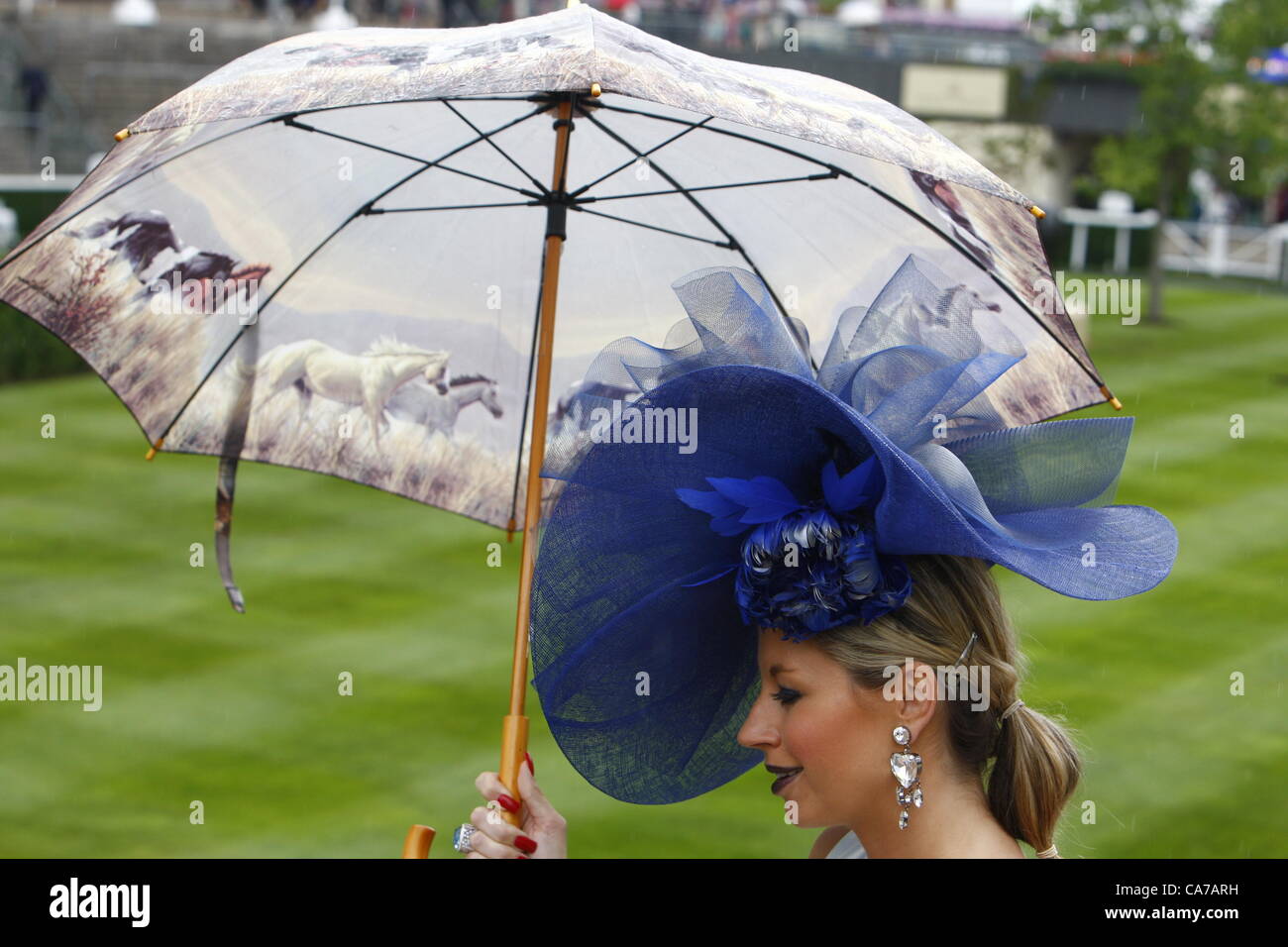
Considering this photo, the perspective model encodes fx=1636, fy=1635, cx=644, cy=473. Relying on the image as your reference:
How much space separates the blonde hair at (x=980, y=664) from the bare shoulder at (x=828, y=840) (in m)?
0.45

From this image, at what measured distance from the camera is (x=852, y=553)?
9.75 feet

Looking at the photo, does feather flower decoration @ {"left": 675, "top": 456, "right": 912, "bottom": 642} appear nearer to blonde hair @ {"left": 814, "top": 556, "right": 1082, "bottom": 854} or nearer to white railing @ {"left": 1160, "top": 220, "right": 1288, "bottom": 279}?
blonde hair @ {"left": 814, "top": 556, "right": 1082, "bottom": 854}

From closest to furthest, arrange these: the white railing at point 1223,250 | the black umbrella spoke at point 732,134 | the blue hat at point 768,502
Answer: the blue hat at point 768,502 < the black umbrella spoke at point 732,134 < the white railing at point 1223,250

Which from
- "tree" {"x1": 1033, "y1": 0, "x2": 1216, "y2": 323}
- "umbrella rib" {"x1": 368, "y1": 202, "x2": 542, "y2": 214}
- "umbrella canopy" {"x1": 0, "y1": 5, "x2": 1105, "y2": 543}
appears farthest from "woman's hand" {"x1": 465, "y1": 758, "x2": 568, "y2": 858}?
"tree" {"x1": 1033, "y1": 0, "x2": 1216, "y2": 323}

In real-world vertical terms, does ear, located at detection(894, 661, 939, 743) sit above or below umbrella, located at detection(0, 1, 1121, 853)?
below

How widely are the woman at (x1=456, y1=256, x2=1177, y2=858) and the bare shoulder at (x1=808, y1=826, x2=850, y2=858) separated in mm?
434

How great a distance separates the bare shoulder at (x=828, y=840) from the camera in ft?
11.4

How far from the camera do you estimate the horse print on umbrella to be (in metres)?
3.82

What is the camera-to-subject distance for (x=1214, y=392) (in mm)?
19812

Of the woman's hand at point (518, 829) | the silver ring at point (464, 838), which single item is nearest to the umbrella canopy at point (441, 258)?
the woman's hand at point (518, 829)

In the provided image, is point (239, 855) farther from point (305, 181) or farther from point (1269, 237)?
point (1269, 237)

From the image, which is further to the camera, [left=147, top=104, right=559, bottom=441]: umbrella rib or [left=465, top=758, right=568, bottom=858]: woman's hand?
[left=147, top=104, right=559, bottom=441]: umbrella rib

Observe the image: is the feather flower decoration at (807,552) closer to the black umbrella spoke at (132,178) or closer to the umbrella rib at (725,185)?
the umbrella rib at (725,185)
